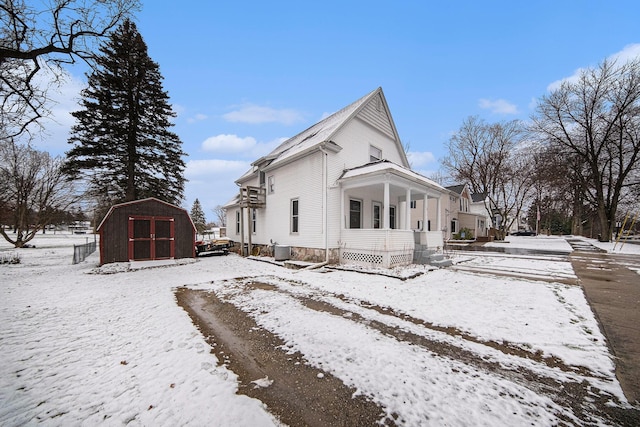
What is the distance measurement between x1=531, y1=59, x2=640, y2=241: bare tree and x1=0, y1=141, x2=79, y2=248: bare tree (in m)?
42.6

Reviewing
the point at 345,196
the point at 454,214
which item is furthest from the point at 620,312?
the point at 454,214

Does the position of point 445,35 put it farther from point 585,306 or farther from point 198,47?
point 585,306

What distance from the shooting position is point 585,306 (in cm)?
519

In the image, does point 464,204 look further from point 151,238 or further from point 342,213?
point 151,238

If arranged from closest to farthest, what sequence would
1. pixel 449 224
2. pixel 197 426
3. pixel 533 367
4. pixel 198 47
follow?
pixel 197 426, pixel 533 367, pixel 198 47, pixel 449 224

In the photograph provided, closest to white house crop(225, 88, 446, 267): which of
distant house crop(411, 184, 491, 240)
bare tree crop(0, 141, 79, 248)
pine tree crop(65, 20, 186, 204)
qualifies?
pine tree crop(65, 20, 186, 204)

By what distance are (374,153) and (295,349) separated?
39.3 ft

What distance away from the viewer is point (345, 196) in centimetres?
1128

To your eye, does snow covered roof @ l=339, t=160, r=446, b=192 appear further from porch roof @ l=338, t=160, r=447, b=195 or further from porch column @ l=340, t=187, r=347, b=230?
porch column @ l=340, t=187, r=347, b=230

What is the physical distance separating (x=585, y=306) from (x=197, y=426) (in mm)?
7398

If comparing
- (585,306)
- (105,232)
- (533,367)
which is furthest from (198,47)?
(585,306)

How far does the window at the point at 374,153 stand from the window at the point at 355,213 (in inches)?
113

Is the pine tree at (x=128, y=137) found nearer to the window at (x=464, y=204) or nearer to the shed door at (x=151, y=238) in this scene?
the shed door at (x=151, y=238)

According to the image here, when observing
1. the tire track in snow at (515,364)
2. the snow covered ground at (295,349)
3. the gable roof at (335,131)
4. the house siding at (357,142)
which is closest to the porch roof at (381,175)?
the house siding at (357,142)
